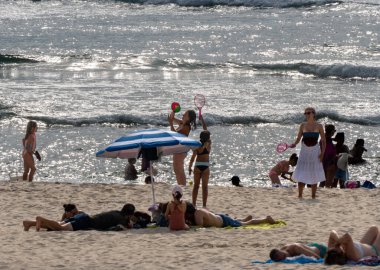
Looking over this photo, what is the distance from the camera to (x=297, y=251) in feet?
37.1

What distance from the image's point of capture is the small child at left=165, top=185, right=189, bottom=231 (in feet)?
43.2

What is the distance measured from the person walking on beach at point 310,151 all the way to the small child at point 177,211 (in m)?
2.40

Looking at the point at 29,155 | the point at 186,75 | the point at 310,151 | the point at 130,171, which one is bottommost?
the point at 130,171

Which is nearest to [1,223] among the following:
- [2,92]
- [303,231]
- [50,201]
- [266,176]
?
[50,201]

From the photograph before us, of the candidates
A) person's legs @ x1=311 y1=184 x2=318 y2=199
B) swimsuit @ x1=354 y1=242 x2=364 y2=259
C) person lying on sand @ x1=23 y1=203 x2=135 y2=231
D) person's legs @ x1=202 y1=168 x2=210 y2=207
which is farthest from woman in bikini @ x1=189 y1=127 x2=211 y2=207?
swimsuit @ x1=354 y1=242 x2=364 y2=259

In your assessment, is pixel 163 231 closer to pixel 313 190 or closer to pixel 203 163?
pixel 203 163

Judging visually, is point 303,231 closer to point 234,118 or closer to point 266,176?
point 266,176

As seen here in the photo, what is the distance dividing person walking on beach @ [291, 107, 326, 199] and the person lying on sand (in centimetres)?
Result: 273

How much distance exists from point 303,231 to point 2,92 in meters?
16.5

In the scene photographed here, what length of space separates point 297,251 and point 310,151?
3944 millimetres

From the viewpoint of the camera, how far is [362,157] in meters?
19.6

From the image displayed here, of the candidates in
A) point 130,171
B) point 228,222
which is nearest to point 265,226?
point 228,222

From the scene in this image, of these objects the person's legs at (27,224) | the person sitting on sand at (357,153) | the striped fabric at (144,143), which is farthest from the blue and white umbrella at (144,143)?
the person sitting on sand at (357,153)

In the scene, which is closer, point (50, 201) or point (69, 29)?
point (50, 201)
